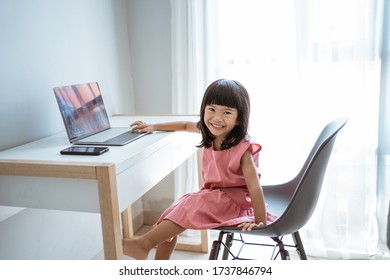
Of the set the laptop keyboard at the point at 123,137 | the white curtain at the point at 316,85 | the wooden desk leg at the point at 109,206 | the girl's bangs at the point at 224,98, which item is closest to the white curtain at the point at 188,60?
the white curtain at the point at 316,85

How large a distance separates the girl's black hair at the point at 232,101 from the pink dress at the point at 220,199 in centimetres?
3

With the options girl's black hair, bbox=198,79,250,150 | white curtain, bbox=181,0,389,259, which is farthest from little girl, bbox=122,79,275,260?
white curtain, bbox=181,0,389,259

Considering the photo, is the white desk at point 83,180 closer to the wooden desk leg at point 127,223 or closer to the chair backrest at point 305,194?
the chair backrest at point 305,194

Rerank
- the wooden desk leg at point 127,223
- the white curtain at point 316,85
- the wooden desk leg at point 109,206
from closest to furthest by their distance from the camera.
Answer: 1. the wooden desk leg at point 109,206
2. the white curtain at point 316,85
3. the wooden desk leg at point 127,223

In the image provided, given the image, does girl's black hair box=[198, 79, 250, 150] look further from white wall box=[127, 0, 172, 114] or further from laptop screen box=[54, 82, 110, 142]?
white wall box=[127, 0, 172, 114]

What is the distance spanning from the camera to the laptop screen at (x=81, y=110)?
1.31m

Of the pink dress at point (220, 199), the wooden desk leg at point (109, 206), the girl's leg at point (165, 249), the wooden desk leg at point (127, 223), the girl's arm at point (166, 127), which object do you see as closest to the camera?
the wooden desk leg at point (109, 206)

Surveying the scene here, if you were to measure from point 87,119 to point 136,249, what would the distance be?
0.56 metres

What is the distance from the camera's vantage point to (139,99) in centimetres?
222

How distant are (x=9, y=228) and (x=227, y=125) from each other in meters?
0.92

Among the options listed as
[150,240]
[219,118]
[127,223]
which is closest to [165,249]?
[150,240]

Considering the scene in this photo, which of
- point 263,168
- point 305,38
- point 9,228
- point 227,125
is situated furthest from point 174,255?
point 305,38

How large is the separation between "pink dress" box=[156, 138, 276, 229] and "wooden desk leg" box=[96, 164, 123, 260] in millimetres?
271

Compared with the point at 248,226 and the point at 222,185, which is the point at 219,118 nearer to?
the point at 222,185
